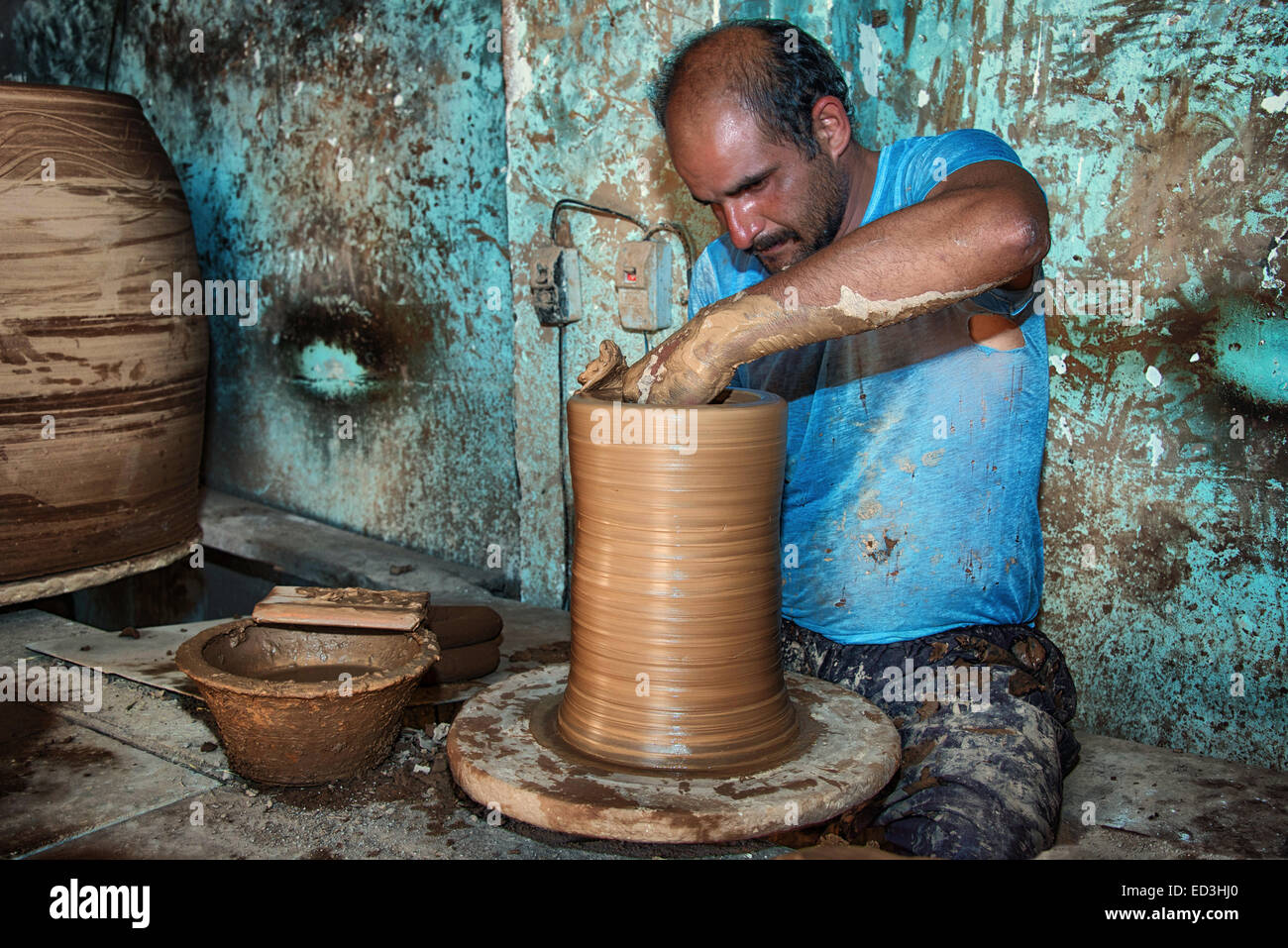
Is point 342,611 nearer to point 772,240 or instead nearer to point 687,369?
point 687,369

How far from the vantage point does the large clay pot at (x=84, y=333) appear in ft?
10.9

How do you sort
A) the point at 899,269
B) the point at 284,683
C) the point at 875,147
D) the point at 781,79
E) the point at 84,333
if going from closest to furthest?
the point at 899,269
the point at 284,683
the point at 781,79
the point at 875,147
the point at 84,333

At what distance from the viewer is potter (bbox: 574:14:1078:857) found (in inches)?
81.4

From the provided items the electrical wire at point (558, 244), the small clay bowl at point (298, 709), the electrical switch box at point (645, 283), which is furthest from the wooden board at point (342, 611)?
the electrical switch box at point (645, 283)

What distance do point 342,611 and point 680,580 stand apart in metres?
0.83

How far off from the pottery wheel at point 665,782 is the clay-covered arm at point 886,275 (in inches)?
26.2

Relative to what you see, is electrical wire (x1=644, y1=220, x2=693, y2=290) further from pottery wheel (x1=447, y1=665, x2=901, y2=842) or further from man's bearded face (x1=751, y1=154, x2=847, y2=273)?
pottery wheel (x1=447, y1=665, x2=901, y2=842)

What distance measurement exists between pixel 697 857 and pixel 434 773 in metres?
0.63

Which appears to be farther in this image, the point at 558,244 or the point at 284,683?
the point at 558,244

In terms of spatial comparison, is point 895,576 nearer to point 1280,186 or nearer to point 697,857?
point 697,857

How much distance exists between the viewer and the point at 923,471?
7.76 ft

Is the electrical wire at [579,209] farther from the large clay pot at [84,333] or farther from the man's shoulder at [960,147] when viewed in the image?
the large clay pot at [84,333]

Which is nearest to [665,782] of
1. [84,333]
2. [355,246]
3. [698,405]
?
[698,405]
